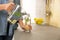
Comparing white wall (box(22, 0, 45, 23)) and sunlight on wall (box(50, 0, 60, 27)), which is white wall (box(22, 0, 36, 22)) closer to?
white wall (box(22, 0, 45, 23))

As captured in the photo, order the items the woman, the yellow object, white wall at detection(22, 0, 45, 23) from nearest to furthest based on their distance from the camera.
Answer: the woman
the yellow object
white wall at detection(22, 0, 45, 23)

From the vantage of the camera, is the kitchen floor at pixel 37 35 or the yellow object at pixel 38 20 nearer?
the kitchen floor at pixel 37 35

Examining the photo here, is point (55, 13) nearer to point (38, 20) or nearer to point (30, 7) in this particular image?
point (38, 20)

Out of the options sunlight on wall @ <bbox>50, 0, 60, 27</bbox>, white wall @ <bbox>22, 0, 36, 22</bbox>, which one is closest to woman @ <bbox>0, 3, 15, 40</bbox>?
sunlight on wall @ <bbox>50, 0, 60, 27</bbox>

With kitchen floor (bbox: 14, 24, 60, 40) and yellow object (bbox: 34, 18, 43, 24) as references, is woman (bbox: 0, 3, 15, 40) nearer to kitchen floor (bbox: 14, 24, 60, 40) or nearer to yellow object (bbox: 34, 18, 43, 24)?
kitchen floor (bbox: 14, 24, 60, 40)

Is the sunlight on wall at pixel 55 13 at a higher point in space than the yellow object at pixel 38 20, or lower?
higher

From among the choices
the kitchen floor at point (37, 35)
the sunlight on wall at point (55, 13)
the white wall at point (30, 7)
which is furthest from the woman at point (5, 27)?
the white wall at point (30, 7)

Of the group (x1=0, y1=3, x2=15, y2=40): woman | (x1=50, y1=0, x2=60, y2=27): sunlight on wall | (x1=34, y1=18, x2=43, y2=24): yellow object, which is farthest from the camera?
(x1=34, y1=18, x2=43, y2=24): yellow object

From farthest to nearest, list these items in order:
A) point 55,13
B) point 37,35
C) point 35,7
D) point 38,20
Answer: point 35,7 < point 38,20 < point 55,13 < point 37,35

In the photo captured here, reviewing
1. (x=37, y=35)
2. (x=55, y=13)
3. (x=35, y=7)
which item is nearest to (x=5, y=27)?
(x=37, y=35)

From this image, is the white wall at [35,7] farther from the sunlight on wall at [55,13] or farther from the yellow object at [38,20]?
the sunlight on wall at [55,13]

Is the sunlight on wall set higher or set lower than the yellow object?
higher

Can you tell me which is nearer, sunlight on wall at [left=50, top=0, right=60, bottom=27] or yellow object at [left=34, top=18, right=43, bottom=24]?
sunlight on wall at [left=50, top=0, right=60, bottom=27]

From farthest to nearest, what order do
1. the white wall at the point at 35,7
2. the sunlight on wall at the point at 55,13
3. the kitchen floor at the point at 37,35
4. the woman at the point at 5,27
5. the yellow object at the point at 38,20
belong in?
the white wall at the point at 35,7 → the yellow object at the point at 38,20 → the sunlight on wall at the point at 55,13 → the woman at the point at 5,27 → the kitchen floor at the point at 37,35
